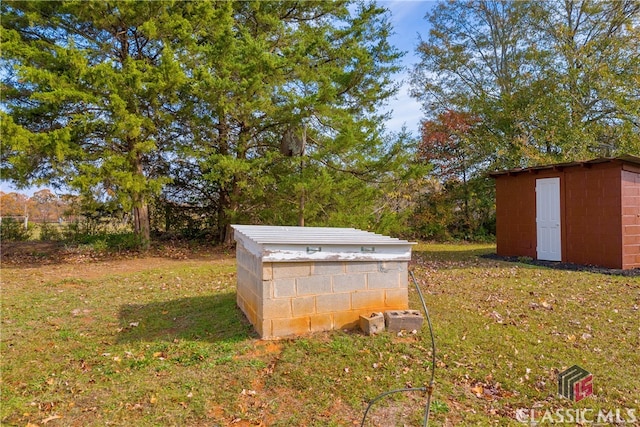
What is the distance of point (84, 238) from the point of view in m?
11.3

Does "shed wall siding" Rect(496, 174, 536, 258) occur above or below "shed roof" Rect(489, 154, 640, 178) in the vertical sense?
below

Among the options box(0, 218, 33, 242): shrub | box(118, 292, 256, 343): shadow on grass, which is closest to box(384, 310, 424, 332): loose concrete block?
box(118, 292, 256, 343): shadow on grass

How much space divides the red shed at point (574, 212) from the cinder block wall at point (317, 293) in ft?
20.8

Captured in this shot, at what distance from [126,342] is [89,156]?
6.32 meters

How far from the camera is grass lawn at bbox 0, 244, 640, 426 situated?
Answer: 2.60 meters

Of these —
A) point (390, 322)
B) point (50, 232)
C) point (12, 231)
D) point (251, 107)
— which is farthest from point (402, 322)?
point (12, 231)

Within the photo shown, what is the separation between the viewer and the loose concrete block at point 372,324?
3.73 meters

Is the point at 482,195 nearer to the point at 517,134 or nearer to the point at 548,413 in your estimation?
the point at 517,134

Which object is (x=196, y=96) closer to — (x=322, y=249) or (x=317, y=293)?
(x=322, y=249)

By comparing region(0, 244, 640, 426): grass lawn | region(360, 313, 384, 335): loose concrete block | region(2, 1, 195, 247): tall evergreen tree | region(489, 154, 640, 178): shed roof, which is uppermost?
region(2, 1, 195, 247): tall evergreen tree

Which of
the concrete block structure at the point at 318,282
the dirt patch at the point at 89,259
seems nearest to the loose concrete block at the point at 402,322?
the concrete block structure at the point at 318,282

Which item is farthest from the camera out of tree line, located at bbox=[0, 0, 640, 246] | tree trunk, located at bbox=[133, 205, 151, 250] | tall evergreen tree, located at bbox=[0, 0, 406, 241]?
tree trunk, located at bbox=[133, 205, 151, 250]

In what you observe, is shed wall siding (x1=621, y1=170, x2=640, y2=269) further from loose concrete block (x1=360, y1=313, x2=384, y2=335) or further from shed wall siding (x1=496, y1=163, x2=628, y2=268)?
loose concrete block (x1=360, y1=313, x2=384, y2=335)

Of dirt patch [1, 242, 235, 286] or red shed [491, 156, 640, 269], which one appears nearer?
red shed [491, 156, 640, 269]
